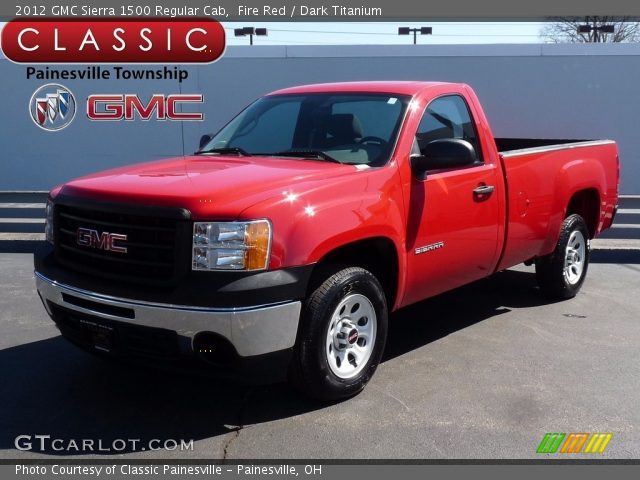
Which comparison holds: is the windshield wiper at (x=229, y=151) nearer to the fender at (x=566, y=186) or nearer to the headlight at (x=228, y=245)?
the headlight at (x=228, y=245)

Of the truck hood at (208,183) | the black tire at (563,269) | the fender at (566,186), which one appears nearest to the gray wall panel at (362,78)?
the fender at (566,186)

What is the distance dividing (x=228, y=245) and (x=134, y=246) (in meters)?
0.58

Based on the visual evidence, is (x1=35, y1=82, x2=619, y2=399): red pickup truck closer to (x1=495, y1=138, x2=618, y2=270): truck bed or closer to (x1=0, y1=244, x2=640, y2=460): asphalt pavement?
(x1=495, y1=138, x2=618, y2=270): truck bed

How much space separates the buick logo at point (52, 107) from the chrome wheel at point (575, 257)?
30.3ft

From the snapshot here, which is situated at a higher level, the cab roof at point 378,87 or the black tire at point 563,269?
the cab roof at point 378,87

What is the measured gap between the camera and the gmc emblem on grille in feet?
12.7

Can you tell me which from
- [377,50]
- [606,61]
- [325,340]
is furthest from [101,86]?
[325,340]

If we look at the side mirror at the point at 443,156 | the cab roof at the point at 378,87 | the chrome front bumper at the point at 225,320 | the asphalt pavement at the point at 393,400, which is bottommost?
the asphalt pavement at the point at 393,400

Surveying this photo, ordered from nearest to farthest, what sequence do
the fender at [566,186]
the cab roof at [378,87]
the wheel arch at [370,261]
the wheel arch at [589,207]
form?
the wheel arch at [370,261]
the cab roof at [378,87]
the fender at [566,186]
the wheel arch at [589,207]

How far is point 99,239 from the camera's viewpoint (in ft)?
13.0

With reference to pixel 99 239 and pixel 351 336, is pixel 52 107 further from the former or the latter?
pixel 351 336

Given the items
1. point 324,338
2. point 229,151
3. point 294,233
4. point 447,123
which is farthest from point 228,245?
point 447,123

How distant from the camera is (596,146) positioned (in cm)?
692

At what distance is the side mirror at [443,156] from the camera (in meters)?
4.56
